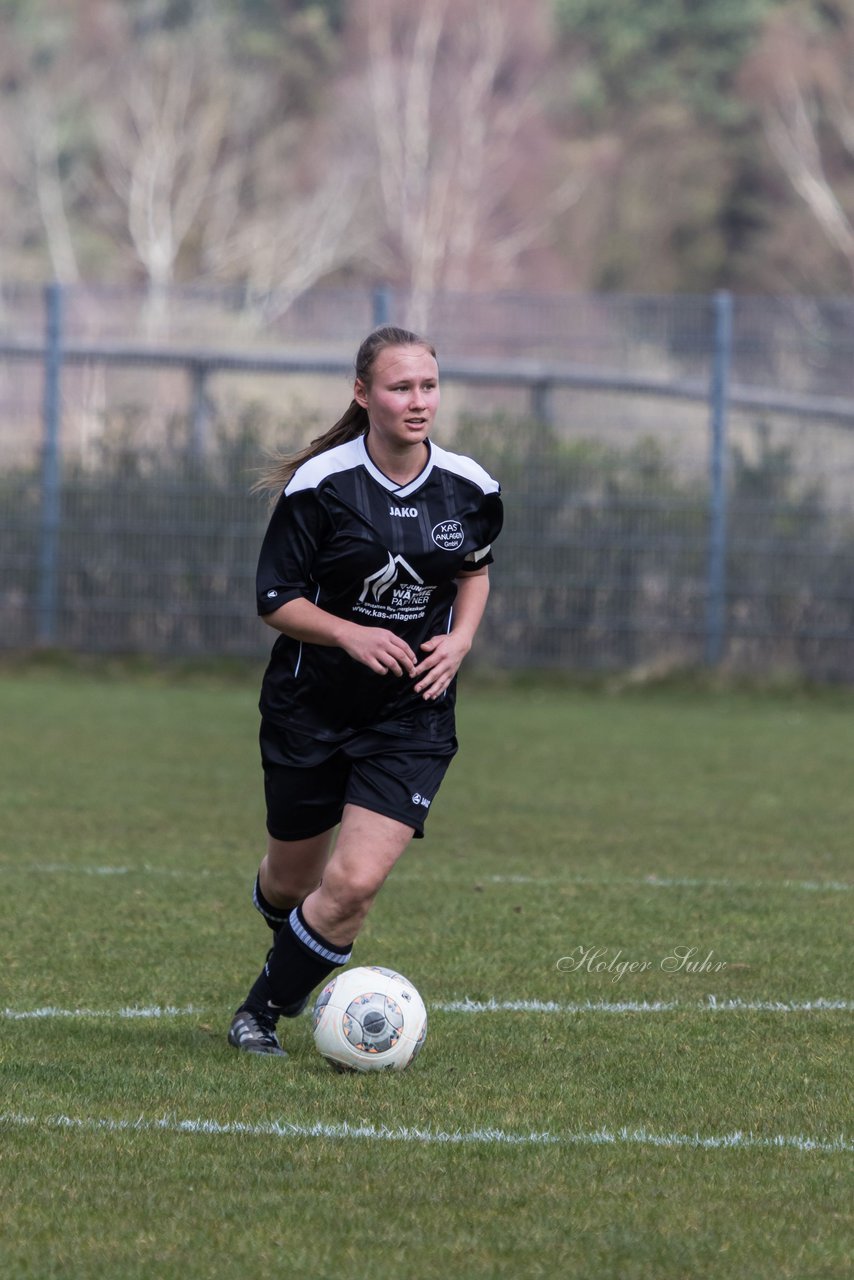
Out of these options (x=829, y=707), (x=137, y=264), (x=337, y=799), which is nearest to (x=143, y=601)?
(x=829, y=707)

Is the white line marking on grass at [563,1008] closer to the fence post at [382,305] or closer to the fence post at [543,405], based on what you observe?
the fence post at [543,405]

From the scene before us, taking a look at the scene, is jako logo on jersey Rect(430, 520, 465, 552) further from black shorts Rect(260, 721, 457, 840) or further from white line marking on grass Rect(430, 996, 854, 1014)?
white line marking on grass Rect(430, 996, 854, 1014)

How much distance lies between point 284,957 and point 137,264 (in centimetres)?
4416

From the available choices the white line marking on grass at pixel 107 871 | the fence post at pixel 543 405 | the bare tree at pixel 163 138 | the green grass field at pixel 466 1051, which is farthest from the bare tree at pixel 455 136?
the white line marking on grass at pixel 107 871

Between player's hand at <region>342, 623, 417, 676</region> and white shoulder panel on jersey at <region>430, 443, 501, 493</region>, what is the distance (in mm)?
542

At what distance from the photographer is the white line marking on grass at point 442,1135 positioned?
13.7 feet

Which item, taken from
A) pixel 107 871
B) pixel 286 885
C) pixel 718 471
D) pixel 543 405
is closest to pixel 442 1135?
pixel 286 885

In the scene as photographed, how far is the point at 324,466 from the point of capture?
508 cm

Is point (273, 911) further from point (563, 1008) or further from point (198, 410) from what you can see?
point (198, 410)

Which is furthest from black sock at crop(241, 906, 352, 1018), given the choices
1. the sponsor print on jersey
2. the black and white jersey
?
the sponsor print on jersey

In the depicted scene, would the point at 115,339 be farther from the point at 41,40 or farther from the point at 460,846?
the point at 41,40

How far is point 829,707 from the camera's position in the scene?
14555 millimetres

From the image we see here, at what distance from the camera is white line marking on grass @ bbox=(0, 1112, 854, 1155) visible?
4.17m

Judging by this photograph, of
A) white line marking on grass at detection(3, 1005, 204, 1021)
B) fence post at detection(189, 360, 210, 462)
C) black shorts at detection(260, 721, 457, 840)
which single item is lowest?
white line marking on grass at detection(3, 1005, 204, 1021)
